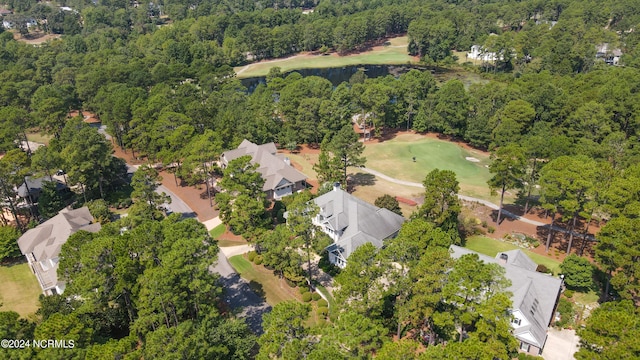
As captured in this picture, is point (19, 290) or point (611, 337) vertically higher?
point (611, 337)

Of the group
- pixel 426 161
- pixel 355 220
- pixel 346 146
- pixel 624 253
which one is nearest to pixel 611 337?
pixel 624 253

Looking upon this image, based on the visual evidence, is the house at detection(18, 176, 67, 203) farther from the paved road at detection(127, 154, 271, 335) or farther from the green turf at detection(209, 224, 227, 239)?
the paved road at detection(127, 154, 271, 335)

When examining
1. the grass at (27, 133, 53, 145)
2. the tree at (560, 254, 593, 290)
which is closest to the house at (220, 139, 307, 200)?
the tree at (560, 254, 593, 290)

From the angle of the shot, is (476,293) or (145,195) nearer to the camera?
(476,293)

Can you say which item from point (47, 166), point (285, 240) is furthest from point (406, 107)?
point (47, 166)

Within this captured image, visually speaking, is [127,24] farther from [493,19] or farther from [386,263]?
[386,263]

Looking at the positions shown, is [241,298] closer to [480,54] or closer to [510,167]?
[510,167]

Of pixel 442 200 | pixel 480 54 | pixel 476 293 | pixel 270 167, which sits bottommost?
pixel 270 167
